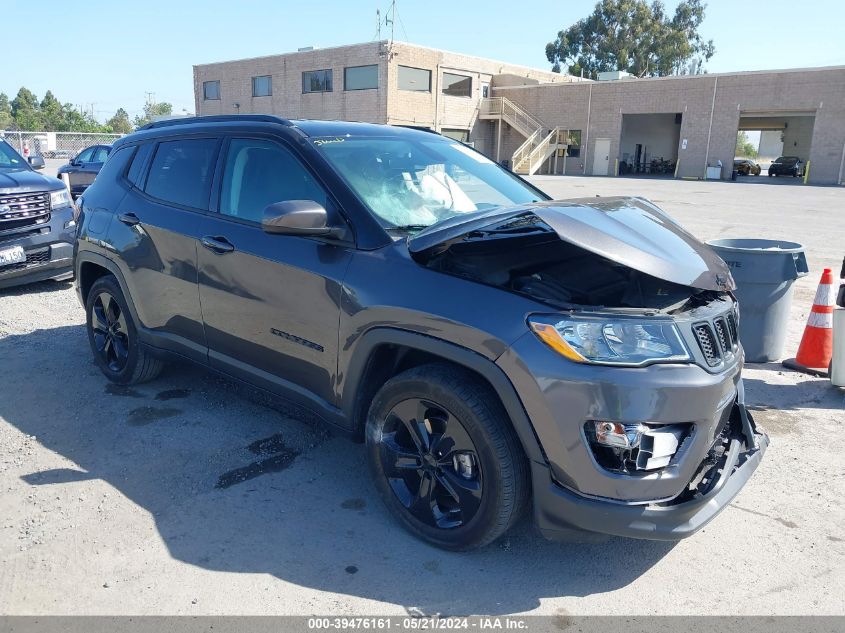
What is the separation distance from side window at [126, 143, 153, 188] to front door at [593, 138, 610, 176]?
42.7m

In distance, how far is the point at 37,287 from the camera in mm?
8445

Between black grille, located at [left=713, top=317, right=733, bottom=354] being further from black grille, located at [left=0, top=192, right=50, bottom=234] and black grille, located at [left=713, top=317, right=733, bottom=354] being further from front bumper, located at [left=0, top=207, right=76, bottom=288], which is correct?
black grille, located at [left=0, top=192, right=50, bottom=234]

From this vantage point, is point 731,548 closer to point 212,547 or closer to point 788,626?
point 788,626

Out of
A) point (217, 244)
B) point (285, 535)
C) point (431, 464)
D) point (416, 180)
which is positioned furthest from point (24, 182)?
point (431, 464)

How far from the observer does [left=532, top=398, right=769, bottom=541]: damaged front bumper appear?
8.51ft

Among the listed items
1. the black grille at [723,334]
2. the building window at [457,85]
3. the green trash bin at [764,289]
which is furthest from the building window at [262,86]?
the black grille at [723,334]

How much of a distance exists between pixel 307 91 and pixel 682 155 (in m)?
24.6

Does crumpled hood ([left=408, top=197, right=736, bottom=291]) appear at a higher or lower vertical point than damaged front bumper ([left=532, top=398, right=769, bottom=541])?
higher

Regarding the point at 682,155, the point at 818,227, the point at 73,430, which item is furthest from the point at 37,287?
the point at 682,155

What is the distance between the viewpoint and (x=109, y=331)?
5.07 metres

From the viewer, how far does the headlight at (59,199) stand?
8.18 m

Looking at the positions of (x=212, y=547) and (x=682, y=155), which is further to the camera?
(x=682, y=155)

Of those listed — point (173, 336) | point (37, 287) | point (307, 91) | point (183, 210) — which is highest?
point (307, 91)

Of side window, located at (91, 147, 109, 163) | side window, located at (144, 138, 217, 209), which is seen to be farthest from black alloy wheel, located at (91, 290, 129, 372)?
side window, located at (91, 147, 109, 163)
